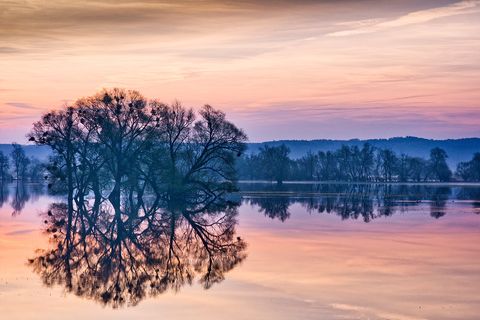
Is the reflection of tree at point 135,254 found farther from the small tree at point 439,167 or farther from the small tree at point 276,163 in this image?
the small tree at point 439,167

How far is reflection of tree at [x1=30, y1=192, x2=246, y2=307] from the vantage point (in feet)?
71.7

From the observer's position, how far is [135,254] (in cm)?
2902

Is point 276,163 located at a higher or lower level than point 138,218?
higher

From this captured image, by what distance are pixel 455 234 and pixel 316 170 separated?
5580 inches

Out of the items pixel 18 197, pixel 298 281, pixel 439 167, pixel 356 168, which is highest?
pixel 439 167

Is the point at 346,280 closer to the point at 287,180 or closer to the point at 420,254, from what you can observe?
the point at 420,254

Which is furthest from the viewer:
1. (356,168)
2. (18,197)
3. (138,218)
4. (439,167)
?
(356,168)

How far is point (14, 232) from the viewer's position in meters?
39.0

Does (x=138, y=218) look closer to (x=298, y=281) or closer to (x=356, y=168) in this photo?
(x=298, y=281)

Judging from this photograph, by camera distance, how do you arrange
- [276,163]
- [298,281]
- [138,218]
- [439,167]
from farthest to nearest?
1. [439,167]
2. [276,163]
3. [138,218]
4. [298,281]

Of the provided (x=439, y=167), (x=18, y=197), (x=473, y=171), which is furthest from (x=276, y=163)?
(x=18, y=197)

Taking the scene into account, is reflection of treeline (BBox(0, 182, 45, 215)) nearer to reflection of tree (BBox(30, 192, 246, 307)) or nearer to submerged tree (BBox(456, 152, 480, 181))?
reflection of tree (BBox(30, 192, 246, 307))

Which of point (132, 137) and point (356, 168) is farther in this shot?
point (356, 168)

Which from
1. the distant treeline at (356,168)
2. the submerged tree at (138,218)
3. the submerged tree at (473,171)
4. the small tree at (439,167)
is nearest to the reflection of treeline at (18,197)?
the submerged tree at (138,218)
